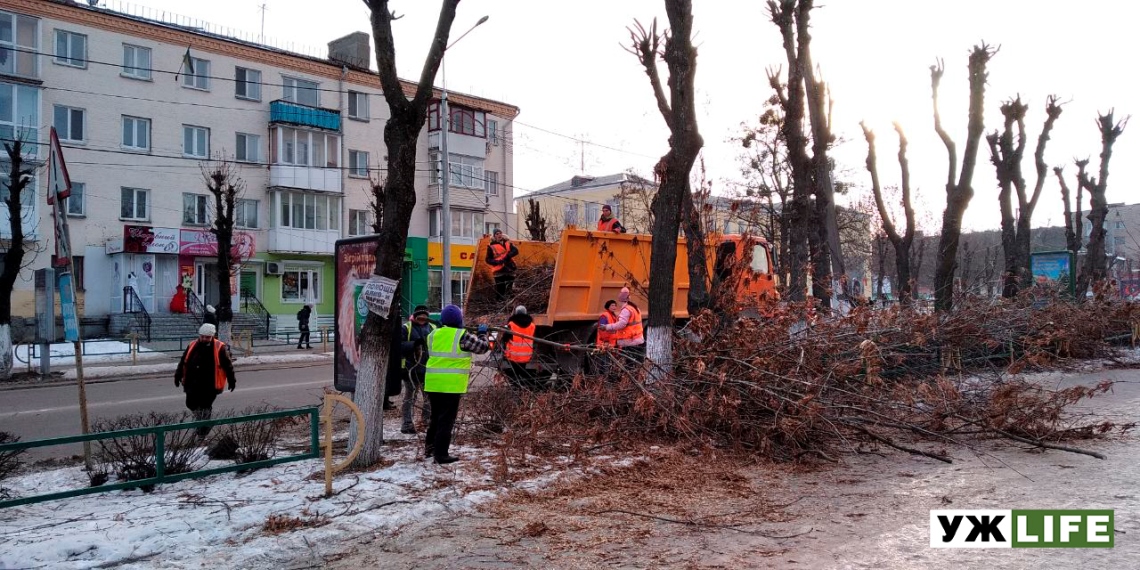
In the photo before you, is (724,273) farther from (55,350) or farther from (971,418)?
(55,350)

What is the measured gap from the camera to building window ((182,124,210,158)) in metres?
33.5

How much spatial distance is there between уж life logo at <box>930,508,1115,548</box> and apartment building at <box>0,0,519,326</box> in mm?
20158

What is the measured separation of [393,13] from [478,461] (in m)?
4.30

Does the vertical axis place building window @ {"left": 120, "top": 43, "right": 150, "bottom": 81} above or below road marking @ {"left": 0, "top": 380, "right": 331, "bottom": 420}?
above

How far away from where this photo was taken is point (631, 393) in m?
8.66

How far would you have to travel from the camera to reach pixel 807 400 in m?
7.78

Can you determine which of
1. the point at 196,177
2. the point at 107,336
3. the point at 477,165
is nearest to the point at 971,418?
the point at 107,336

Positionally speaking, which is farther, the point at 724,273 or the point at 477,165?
the point at 477,165

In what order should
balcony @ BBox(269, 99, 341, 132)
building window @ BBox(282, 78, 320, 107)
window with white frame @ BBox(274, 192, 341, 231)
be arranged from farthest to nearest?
building window @ BBox(282, 78, 320, 107) → window with white frame @ BBox(274, 192, 341, 231) → balcony @ BBox(269, 99, 341, 132)

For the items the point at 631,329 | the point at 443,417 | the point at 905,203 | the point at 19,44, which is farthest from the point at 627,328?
the point at 19,44

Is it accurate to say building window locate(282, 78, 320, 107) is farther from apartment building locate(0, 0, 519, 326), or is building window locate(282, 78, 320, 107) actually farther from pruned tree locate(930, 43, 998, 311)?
pruned tree locate(930, 43, 998, 311)

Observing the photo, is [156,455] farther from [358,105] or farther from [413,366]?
[358,105]

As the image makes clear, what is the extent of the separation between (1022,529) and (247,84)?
35.9 m

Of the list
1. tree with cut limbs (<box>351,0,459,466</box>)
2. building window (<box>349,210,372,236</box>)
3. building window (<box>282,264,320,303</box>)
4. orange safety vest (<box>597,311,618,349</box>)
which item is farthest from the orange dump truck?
building window (<box>349,210,372,236</box>)
